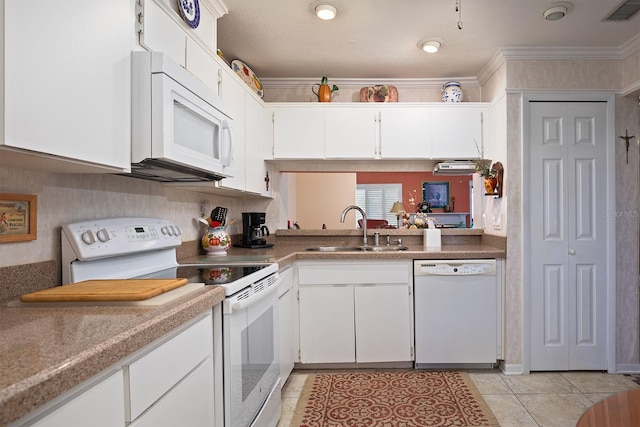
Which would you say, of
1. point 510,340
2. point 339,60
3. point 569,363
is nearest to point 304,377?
point 510,340

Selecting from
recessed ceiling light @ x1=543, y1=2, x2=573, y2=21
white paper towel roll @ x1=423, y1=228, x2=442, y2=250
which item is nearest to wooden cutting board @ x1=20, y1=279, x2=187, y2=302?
white paper towel roll @ x1=423, y1=228, x2=442, y2=250

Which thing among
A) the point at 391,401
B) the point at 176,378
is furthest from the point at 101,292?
the point at 391,401

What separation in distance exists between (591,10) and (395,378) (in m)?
2.63

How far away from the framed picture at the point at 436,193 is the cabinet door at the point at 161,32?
3.02 metres

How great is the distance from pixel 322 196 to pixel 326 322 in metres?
1.72

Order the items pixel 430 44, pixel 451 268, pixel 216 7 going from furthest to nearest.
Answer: pixel 451 268
pixel 430 44
pixel 216 7

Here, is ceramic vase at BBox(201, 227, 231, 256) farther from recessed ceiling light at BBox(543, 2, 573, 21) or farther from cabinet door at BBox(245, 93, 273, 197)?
recessed ceiling light at BBox(543, 2, 573, 21)

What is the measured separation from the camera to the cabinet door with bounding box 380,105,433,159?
3.08 meters

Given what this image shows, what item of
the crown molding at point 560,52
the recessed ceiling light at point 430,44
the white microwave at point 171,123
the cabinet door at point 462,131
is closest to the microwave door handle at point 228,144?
the white microwave at point 171,123

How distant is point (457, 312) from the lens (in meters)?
2.74

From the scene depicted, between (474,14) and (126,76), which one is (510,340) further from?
(126,76)

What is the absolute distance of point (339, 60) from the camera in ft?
9.61

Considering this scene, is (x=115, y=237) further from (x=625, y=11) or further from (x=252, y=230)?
(x=625, y=11)

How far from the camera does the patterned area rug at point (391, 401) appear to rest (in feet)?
6.90
